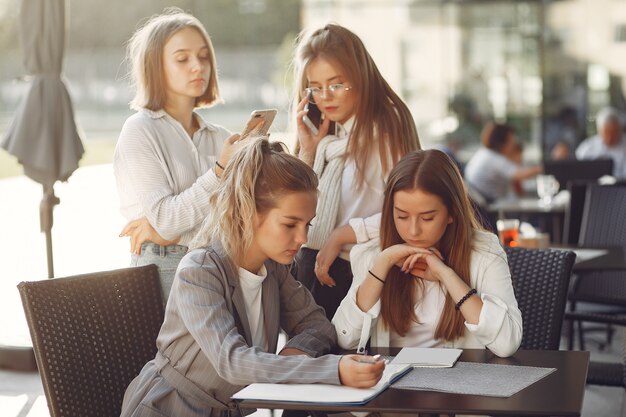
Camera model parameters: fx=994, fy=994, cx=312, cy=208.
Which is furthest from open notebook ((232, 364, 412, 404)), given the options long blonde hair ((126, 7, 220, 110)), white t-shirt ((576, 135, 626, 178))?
white t-shirt ((576, 135, 626, 178))

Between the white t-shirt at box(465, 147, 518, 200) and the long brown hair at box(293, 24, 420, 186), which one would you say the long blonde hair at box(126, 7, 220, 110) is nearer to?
the long brown hair at box(293, 24, 420, 186)

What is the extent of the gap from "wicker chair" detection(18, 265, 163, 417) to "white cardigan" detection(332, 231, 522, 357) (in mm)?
539

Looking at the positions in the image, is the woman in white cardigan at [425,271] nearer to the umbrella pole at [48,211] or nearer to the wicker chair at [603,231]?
the wicker chair at [603,231]

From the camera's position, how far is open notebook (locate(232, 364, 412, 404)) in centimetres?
201

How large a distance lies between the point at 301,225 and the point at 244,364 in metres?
0.37

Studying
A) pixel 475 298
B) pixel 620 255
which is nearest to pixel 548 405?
pixel 475 298

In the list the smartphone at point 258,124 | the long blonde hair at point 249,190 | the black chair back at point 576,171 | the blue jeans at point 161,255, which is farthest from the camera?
the black chair back at point 576,171

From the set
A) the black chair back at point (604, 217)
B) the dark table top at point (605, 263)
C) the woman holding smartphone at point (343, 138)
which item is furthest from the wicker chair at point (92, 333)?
the black chair back at point (604, 217)

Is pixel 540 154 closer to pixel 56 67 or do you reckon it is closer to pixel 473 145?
pixel 473 145

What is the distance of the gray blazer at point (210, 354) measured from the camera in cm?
218

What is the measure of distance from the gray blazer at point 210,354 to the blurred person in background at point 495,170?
592cm

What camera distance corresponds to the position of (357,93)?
3.11 meters

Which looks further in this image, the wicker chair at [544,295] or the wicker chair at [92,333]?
the wicker chair at [544,295]

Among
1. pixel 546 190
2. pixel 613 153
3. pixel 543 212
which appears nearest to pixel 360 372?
pixel 543 212
